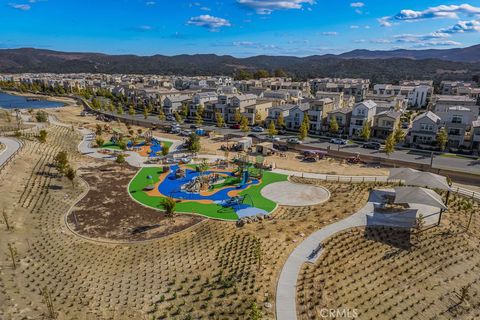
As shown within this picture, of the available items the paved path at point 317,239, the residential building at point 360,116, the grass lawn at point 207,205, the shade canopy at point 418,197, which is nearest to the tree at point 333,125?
the residential building at point 360,116

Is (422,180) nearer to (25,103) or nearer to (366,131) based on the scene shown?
(366,131)

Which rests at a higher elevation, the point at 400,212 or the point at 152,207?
the point at 400,212

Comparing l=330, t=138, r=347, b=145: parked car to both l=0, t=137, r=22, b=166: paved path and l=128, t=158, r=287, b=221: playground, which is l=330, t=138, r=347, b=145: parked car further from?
l=0, t=137, r=22, b=166: paved path

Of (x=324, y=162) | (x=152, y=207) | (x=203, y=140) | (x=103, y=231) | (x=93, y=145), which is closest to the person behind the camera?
(x=103, y=231)

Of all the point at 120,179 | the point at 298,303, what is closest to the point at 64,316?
the point at 298,303

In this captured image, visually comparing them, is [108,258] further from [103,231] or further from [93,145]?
[93,145]

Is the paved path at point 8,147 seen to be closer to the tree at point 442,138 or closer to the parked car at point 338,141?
the parked car at point 338,141

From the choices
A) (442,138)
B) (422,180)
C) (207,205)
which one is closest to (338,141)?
(442,138)
